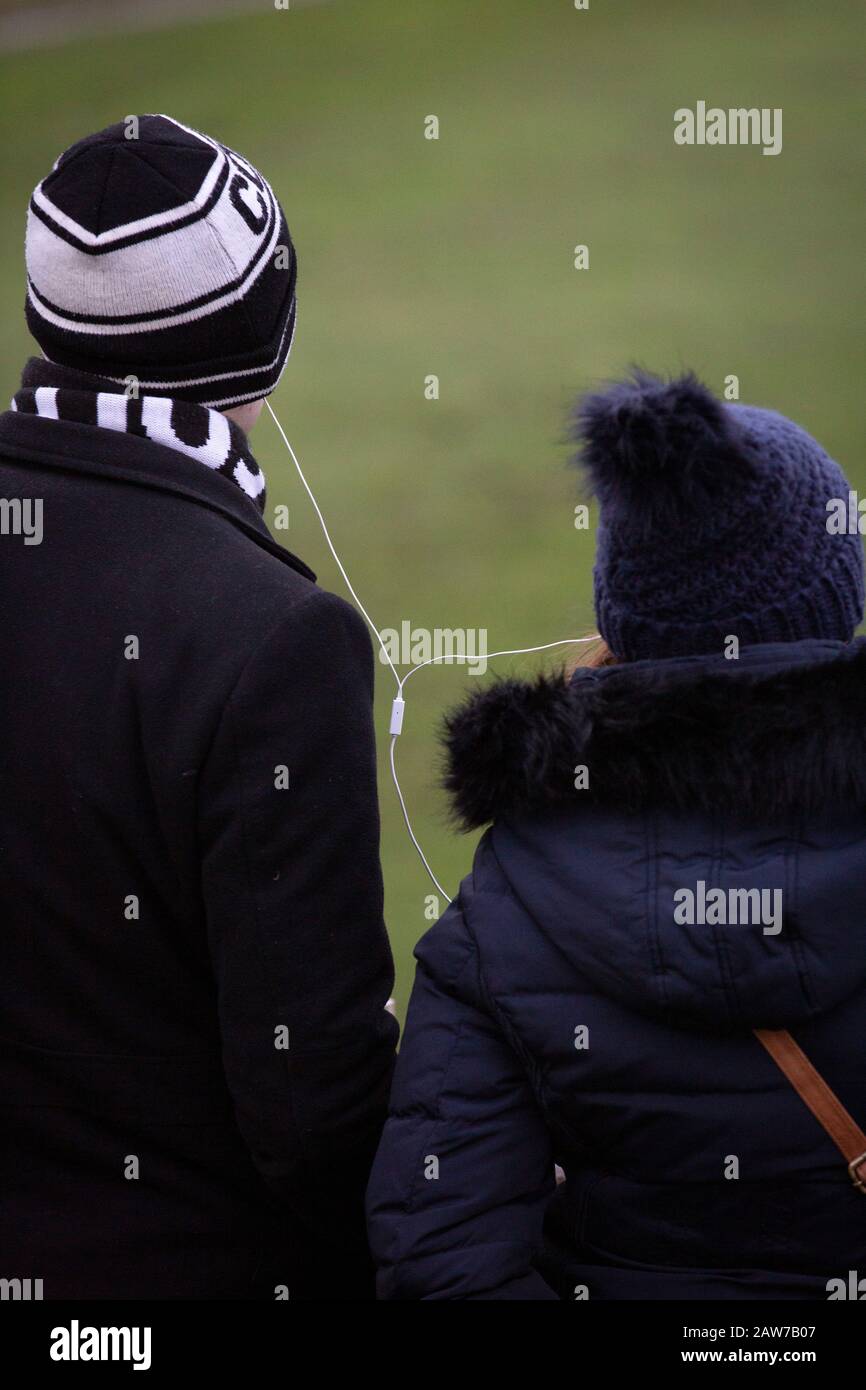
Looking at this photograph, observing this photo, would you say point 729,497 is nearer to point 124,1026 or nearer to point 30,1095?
point 124,1026

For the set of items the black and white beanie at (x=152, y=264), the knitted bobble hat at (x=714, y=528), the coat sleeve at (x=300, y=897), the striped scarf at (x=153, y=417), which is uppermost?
the black and white beanie at (x=152, y=264)

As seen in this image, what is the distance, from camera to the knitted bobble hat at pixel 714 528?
125 centimetres

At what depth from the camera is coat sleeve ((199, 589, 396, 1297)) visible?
48.6 inches

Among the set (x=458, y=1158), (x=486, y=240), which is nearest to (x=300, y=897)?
(x=458, y=1158)

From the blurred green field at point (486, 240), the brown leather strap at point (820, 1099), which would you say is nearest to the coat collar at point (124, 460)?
the brown leather strap at point (820, 1099)

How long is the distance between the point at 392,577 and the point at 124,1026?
14.1 feet

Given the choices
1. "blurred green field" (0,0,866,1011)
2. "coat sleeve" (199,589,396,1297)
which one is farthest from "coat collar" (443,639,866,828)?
"blurred green field" (0,0,866,1011)

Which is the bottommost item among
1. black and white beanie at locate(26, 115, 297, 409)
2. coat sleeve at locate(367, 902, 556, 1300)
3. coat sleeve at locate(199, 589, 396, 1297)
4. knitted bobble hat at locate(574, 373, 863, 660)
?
coat sleeve at locate(367, 902, 556, 1300)

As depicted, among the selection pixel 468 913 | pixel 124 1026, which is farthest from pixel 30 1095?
pixel 468 913

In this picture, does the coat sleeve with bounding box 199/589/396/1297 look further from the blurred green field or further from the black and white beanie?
the blurred green field

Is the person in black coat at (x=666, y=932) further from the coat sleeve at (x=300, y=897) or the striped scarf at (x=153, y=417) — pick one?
the striped scarf at (x=153, y=417)

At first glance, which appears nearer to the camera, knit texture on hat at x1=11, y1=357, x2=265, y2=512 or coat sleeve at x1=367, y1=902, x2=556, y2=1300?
coat sleeve at x1=367, y1=902, x2=556, y2=1300

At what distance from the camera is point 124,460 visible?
52.0 inches

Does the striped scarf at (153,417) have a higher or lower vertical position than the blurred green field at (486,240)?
lower
